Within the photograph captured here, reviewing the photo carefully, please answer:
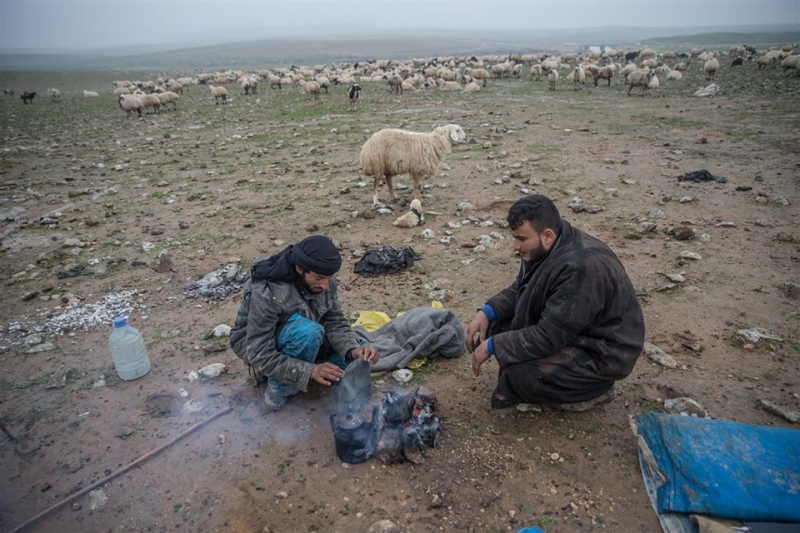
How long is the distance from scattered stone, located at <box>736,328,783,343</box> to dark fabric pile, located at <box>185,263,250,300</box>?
4.52 metres

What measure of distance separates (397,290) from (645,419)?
252 cm

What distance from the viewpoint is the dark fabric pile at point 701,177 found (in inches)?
263

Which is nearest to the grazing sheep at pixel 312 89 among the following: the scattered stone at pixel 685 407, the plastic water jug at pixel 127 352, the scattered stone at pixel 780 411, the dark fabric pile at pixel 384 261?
the dark fabric pile at pixel 384 261

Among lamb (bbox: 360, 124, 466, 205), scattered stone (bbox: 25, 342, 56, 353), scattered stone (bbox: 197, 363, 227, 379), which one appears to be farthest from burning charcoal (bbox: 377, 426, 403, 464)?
lamb (bbox: 360, 124, 466, 205)

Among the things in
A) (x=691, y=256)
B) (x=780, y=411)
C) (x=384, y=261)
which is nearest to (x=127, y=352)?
(x=384, y=261)

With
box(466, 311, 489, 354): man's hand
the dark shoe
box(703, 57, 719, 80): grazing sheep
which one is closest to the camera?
the dark shoe

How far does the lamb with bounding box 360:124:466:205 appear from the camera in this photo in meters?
6.55

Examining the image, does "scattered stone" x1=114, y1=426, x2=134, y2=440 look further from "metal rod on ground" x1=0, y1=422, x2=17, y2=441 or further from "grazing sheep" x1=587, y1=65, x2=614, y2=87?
"grazing sheep" x1=587, y1=65, x2=614, y2=87

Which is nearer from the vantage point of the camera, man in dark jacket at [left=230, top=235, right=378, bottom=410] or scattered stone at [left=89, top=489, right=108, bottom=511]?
scattered stone at [left=89, top=489, right=108, bottom=511]

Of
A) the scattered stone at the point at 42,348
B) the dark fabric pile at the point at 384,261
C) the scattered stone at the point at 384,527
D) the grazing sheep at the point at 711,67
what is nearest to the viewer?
the scattered stone at the point at 384,527

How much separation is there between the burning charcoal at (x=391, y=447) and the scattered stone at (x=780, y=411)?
2.30m

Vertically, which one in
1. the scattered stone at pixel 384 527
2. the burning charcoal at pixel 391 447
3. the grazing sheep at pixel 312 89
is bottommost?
the scattered stone at pixel 384 527

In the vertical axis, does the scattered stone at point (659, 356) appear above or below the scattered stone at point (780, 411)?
above

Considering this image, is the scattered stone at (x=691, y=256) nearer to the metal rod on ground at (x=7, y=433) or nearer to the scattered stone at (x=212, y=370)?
the scattered stone at (x=212, y=370)
